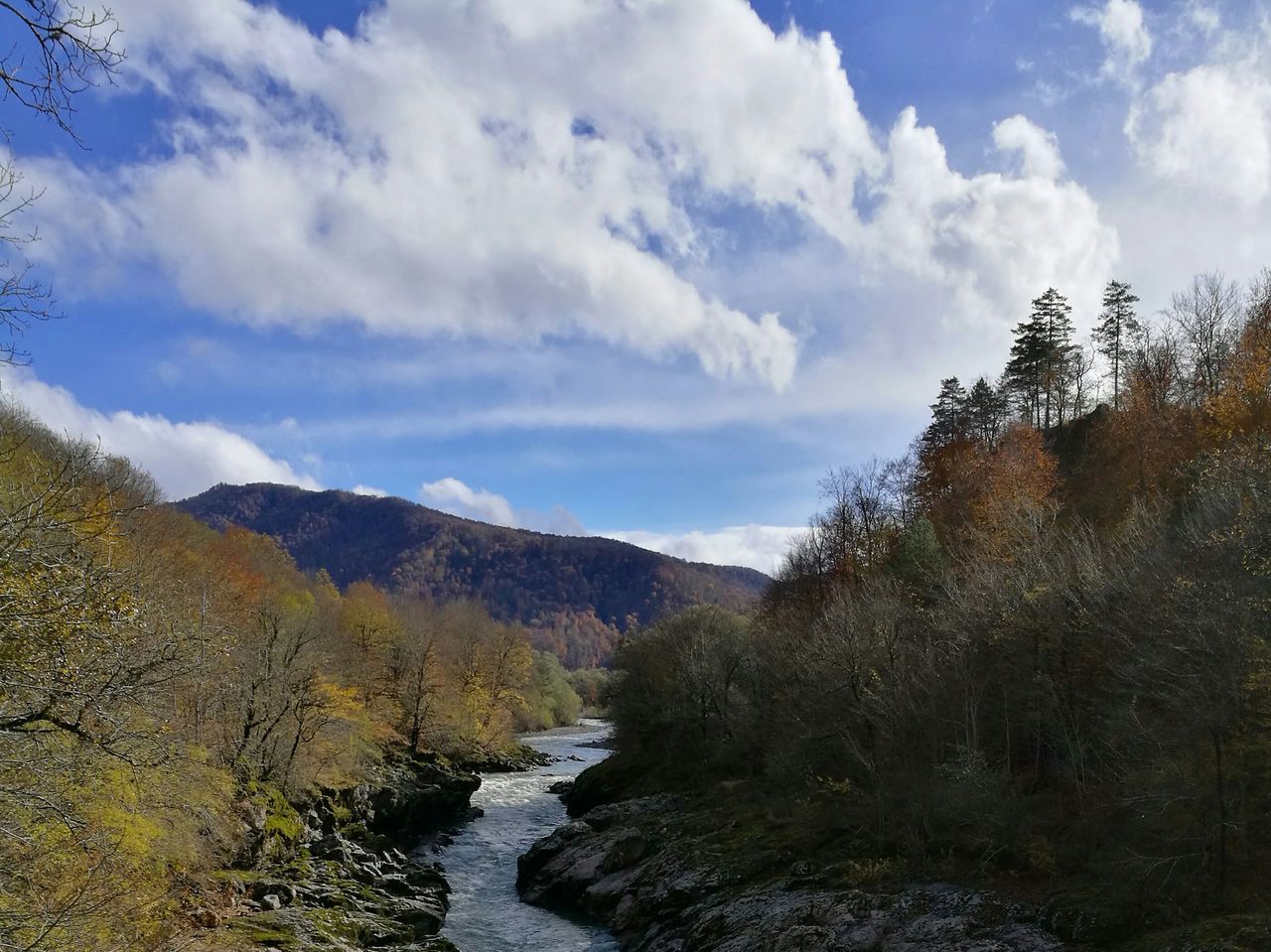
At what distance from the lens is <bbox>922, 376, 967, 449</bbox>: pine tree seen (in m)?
71.9

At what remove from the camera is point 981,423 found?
70812 millimetres

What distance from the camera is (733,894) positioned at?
21.7 meters

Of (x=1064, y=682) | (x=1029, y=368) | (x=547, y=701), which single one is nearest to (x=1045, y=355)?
(x=1029, y=368)

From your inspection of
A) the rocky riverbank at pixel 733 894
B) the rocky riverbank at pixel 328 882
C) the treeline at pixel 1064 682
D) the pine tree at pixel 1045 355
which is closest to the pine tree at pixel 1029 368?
the pine tree at pixel 1045 355

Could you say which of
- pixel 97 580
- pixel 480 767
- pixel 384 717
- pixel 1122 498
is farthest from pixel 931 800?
pixel 480 767

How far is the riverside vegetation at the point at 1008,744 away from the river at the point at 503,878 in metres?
1.41

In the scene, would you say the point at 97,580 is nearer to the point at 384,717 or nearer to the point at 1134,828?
the point at 1134,828

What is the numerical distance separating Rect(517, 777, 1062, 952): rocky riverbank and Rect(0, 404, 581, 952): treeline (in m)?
13.2

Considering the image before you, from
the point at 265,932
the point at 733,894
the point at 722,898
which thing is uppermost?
the point at 733,894

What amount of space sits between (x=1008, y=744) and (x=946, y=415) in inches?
2361

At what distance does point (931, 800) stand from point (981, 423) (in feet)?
194

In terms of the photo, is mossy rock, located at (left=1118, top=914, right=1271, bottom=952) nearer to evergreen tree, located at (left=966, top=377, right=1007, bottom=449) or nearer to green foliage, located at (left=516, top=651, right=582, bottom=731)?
evergreen tree, located at (left=966, top=377, right=1007, bottom=449)

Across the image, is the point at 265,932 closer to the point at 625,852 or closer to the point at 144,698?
the point at 144,698

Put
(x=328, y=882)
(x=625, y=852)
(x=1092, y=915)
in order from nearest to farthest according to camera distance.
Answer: (x=1092, y=915) → (x=328, y=882) → (x=625, y=852)
